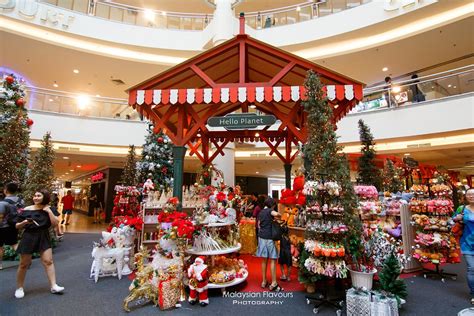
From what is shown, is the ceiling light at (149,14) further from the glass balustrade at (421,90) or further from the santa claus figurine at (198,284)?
the santa claus figurine at (198,284)

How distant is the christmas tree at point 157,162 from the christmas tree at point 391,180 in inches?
270

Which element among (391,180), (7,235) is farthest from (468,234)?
(7,235)

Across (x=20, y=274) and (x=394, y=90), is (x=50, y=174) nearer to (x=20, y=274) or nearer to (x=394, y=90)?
(x=20, y=274)

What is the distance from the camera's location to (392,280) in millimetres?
3596

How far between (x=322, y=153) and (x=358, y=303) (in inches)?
81.2

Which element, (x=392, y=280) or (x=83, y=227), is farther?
(x=83, y=227)

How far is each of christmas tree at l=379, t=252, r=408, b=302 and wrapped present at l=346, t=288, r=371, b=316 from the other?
478 mm

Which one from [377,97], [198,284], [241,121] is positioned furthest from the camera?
[377,97]

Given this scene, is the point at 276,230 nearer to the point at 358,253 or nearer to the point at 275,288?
the point at 275,288

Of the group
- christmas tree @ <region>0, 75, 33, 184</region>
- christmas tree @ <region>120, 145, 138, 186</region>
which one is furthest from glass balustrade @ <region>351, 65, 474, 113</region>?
christmas tree @ <region>0, 75, 33, 184</region>

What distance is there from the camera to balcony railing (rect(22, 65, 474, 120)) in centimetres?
792

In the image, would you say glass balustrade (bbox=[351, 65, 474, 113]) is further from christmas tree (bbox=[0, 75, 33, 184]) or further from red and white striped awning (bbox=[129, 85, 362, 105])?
christmas tree (bbox=[0, 75, 33, 184])

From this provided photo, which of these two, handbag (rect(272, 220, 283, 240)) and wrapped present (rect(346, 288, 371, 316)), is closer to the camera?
wrapped present (rect(346, 288, 371, 316))

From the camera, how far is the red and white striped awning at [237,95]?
4.65 meters
